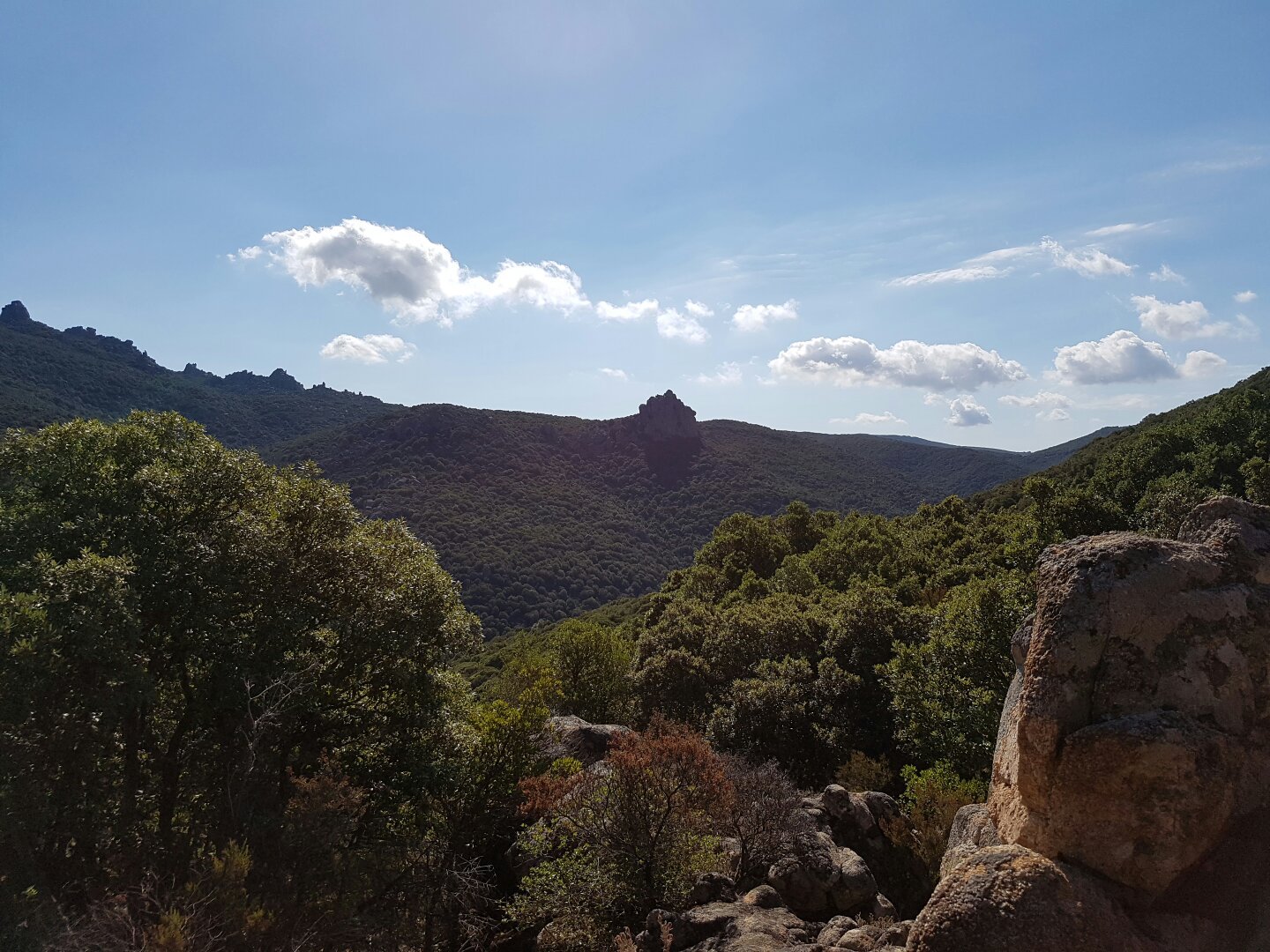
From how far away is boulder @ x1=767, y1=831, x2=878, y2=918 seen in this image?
519 inches

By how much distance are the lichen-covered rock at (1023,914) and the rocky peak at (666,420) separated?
156030 millimetres

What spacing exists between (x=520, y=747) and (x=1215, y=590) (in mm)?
16242

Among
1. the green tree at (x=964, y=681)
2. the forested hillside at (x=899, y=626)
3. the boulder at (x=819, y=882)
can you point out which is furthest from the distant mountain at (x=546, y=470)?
the boulder at (x=819, y=882)

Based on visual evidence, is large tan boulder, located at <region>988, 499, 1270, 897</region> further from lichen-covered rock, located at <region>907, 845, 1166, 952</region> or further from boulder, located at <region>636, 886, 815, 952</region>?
boulder, located at <region>636, 886, 815, 952</region>

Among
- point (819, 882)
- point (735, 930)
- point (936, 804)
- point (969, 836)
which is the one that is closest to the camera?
point (969, 836)

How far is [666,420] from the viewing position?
163m

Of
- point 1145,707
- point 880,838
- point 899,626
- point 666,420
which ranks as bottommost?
point 880,838

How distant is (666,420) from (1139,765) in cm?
15831

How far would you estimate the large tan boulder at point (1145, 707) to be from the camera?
585cm

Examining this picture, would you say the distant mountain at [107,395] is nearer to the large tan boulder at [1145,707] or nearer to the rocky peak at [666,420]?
the rocky peak at [666,420]

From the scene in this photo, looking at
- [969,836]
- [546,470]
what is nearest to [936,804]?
[969,836]

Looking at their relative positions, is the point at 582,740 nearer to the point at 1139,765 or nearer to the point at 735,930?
the point at 735,930

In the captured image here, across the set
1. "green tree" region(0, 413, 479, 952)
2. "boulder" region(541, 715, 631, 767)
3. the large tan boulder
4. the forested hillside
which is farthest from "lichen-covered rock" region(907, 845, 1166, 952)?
"boulder" region(541, 715, 631, 767)

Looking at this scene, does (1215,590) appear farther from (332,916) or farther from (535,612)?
(535,612)
